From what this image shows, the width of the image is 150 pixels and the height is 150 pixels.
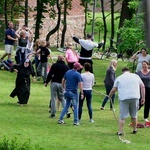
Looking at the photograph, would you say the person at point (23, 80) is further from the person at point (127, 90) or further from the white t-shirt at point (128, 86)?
the white t-shirt at point (128, 86)

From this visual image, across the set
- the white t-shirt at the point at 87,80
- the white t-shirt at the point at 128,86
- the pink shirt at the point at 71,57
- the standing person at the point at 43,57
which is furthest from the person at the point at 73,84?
the standing person at the point at 43,57

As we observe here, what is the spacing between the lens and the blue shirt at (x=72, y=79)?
15.5m

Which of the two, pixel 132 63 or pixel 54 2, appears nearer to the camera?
pixel 132 63

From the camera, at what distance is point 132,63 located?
26141 mm

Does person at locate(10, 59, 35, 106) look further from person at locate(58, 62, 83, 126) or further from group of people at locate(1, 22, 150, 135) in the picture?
person at locate(58, 62, 83, 126)

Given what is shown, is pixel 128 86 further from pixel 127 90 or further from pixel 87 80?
pixel 87 80

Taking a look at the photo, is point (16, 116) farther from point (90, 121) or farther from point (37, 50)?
point (37, 50)

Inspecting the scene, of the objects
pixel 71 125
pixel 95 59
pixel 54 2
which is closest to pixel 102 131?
pixel 71 125

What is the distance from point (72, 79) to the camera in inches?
614

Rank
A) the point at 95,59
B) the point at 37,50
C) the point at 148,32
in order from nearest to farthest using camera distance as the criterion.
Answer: the point at 148,32, the point at 37,50, the point at 95,59

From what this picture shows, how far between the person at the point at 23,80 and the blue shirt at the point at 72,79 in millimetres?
4224

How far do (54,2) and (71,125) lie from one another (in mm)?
38385

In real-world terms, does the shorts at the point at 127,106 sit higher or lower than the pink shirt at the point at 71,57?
lower

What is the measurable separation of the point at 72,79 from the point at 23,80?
460 centimetres
